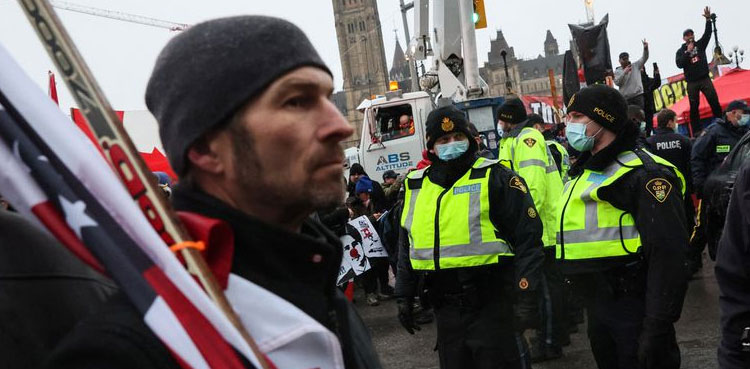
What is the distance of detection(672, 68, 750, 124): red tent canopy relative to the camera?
15398 mm

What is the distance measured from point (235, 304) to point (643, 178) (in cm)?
307

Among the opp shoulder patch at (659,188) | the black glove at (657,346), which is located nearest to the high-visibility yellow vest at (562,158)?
the opp shoulder patch at (659,188)

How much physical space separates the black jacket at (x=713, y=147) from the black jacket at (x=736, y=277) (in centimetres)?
625

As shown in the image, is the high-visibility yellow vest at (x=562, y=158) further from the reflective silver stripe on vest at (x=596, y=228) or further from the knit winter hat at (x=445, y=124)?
the reflective silver stripe on vest at (x=596, y=228)

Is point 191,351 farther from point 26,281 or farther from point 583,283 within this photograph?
point 583,283

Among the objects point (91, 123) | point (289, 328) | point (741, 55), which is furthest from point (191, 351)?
point (741, 55)

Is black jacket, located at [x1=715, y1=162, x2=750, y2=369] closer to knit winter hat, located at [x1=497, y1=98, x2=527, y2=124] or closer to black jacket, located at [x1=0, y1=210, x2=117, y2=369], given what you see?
black jacket, located at [x1=0, y1=210, x2=117, y2=369]

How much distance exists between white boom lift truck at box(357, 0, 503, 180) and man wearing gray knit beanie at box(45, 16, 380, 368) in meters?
9.42

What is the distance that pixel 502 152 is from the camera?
784cm

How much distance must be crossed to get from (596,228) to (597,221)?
4cm

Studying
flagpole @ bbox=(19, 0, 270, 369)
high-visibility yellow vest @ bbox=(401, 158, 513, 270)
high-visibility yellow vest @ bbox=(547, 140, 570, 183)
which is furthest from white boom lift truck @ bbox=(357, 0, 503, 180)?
flagpole @ bbox=(19, 0, 270, 369)

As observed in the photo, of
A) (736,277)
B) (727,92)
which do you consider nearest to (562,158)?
(736,277)

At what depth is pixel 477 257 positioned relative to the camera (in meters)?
4.46

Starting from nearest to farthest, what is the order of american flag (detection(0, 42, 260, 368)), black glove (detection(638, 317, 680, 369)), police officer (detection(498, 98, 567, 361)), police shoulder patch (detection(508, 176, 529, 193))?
american flag (detection(0, 42, 260, 368)) < black glove (detection(638, 317, 680, 369)) < police shoulder patch (detection(508, 176, 529, 193)) < police officer (detection(498, 98, 567, 361))
